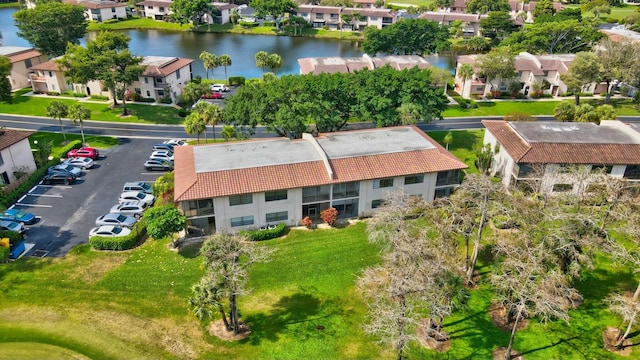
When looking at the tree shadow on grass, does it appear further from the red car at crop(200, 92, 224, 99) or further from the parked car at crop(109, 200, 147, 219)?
the red car at crop(200, 92, 224, 99)

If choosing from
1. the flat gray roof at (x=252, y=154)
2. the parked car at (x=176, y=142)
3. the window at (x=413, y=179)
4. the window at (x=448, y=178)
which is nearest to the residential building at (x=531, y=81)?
the window at (x=448, y=178)

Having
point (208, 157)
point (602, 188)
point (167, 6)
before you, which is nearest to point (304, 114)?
point (208, 157)

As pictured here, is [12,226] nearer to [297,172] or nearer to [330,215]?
[297,172]

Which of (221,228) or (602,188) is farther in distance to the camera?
(221,228)

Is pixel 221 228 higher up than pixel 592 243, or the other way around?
pixel 592 243

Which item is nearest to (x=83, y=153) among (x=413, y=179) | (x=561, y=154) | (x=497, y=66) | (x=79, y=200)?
(x=79, y=200)

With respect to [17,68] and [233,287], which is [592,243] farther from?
[17,68]
